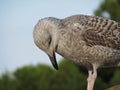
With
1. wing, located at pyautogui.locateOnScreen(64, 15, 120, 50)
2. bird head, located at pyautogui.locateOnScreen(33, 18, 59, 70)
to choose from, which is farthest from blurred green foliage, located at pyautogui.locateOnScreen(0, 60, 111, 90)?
→ bird head, located at pyautogui.locateOnScreen(33, 18, 59, 70)

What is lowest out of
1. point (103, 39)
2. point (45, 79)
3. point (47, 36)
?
point (45, 79)

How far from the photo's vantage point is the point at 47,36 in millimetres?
9727

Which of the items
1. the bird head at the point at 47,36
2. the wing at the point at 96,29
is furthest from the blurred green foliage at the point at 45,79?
the bird head at the point at 47,36

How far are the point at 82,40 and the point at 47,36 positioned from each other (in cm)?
77

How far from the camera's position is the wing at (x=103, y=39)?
34.1 ft

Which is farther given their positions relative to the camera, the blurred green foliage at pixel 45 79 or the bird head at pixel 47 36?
the blurred green foliage at pixel 45 79

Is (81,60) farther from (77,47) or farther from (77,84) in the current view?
(77,84)

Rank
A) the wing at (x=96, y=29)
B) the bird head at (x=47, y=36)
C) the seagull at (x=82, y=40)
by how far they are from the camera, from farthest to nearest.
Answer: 1. the wing at (x=96, y=29)
2. the seagull at (x=82, y=40)
3. the bird head at (x=47, y=36)

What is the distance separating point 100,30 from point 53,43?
1.25 meters


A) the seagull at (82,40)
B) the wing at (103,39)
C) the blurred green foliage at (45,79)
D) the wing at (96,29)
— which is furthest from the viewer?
the blurred green foliage at (45,79)

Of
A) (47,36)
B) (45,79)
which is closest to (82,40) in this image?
(47,36)

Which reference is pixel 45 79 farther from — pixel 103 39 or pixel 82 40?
pixel 82 40

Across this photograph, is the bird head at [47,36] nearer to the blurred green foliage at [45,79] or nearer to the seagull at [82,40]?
the seagull at [82,40]

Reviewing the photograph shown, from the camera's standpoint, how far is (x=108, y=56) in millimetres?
10266
